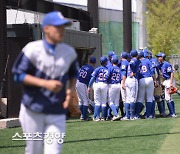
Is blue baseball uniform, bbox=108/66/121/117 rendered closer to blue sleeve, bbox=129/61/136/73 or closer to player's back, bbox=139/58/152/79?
blue sleeve, bbox=129/61/136/73

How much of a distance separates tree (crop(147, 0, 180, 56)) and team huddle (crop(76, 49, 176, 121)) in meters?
20.9

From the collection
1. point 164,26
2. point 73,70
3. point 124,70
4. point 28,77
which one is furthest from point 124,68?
point 164,26

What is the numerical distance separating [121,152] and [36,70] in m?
4.18

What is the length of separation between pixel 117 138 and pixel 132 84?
4.31m

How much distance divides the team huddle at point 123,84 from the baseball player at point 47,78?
31.3 feet

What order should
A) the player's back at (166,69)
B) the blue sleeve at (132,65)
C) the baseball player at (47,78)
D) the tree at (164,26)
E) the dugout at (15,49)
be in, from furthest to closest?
the tree at (164,26), the player's back at (166,69), the blue sleeve at (132,65), the dugout at (15,49), the baseball player at (47,78)

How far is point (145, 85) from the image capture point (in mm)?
16172

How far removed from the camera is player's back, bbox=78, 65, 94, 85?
16.2 m

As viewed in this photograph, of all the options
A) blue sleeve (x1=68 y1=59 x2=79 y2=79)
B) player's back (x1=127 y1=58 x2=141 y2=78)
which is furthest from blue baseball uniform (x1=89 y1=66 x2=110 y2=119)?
blue sleeve (x1=68 y1=59 x2=79 y2=79)

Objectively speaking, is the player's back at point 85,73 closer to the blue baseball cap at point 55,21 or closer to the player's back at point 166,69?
the player's back at point 166,69

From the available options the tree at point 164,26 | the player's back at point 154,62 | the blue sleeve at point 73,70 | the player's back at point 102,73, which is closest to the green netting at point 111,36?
the tree at point 164,26

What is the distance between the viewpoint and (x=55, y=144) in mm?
6070

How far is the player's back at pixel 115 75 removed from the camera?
15734 mm

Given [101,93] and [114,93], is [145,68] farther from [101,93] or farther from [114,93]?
[101,93]
